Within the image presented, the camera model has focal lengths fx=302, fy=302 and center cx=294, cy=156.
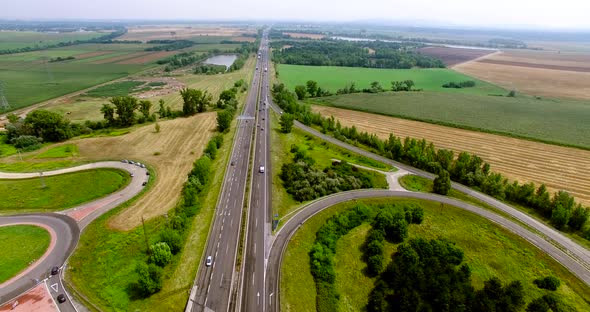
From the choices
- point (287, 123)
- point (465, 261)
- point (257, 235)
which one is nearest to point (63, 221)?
point (257, 235)

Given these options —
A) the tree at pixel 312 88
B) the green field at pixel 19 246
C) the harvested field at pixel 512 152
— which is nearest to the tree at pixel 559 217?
the harvested field at pixel 512 152

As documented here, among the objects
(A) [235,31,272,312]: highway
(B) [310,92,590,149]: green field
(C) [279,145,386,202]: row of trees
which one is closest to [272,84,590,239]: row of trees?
(C) [279,145,386,202]: row of trees

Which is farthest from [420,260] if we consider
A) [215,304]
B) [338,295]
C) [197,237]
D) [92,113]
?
[92,113]

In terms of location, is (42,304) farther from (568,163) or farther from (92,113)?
(568,163)

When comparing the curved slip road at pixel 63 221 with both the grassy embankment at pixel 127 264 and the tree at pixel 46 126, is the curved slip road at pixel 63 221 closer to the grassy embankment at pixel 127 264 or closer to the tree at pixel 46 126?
the grassy embankment at pixel 127 264

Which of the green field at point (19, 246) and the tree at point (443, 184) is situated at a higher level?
the tree at point (443, 184)

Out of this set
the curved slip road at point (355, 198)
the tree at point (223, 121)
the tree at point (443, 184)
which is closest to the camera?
the curved slip road at point (355, 198)

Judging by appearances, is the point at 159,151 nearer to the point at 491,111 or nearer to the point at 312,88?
the point at 312,88
